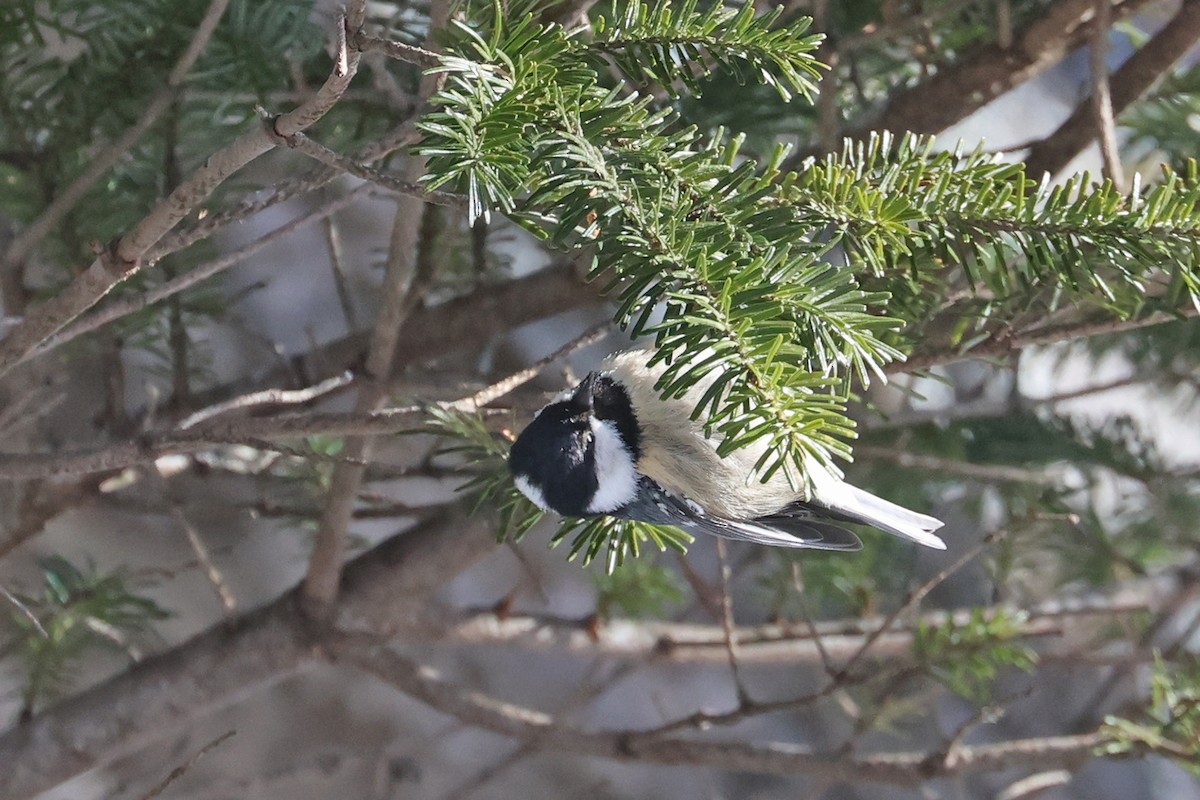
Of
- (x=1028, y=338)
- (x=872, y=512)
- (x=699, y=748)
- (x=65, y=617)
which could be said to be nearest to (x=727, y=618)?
(x=699, y=748)

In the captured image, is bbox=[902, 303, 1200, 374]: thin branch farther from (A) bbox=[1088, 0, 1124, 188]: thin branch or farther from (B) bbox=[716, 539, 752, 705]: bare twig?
(B) bbox=[716, 539, 752, 705]: bare twig

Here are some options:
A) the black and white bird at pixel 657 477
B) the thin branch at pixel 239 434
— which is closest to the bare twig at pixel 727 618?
the black and white bird at pixel 657 477

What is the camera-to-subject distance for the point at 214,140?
58cm

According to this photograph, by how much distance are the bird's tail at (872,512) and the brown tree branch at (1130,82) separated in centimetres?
22

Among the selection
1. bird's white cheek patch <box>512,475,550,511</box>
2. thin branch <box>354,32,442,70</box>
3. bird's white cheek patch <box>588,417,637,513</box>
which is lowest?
bird's white cheek patch <box>588,417,637,513</box>

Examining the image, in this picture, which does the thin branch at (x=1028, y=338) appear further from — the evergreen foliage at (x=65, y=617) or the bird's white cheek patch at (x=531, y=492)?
the evergreen foliage at (x=65, y=617)

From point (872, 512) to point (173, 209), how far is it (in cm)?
34

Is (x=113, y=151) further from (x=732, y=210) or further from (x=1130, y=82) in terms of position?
(x=1130, y=82)

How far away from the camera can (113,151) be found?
1.67 feet

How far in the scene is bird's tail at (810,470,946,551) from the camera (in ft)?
1.49

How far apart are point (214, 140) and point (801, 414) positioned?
453mm

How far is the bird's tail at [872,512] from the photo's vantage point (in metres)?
0.45

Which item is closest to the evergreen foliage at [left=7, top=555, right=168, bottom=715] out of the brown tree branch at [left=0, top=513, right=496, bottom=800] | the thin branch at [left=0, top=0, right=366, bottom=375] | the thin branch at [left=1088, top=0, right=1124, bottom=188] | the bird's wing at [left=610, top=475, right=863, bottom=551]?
the brown tree branch at [left=0, top=513, right=496, bottom=800]

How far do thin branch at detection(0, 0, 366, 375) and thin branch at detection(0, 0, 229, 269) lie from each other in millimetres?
134
